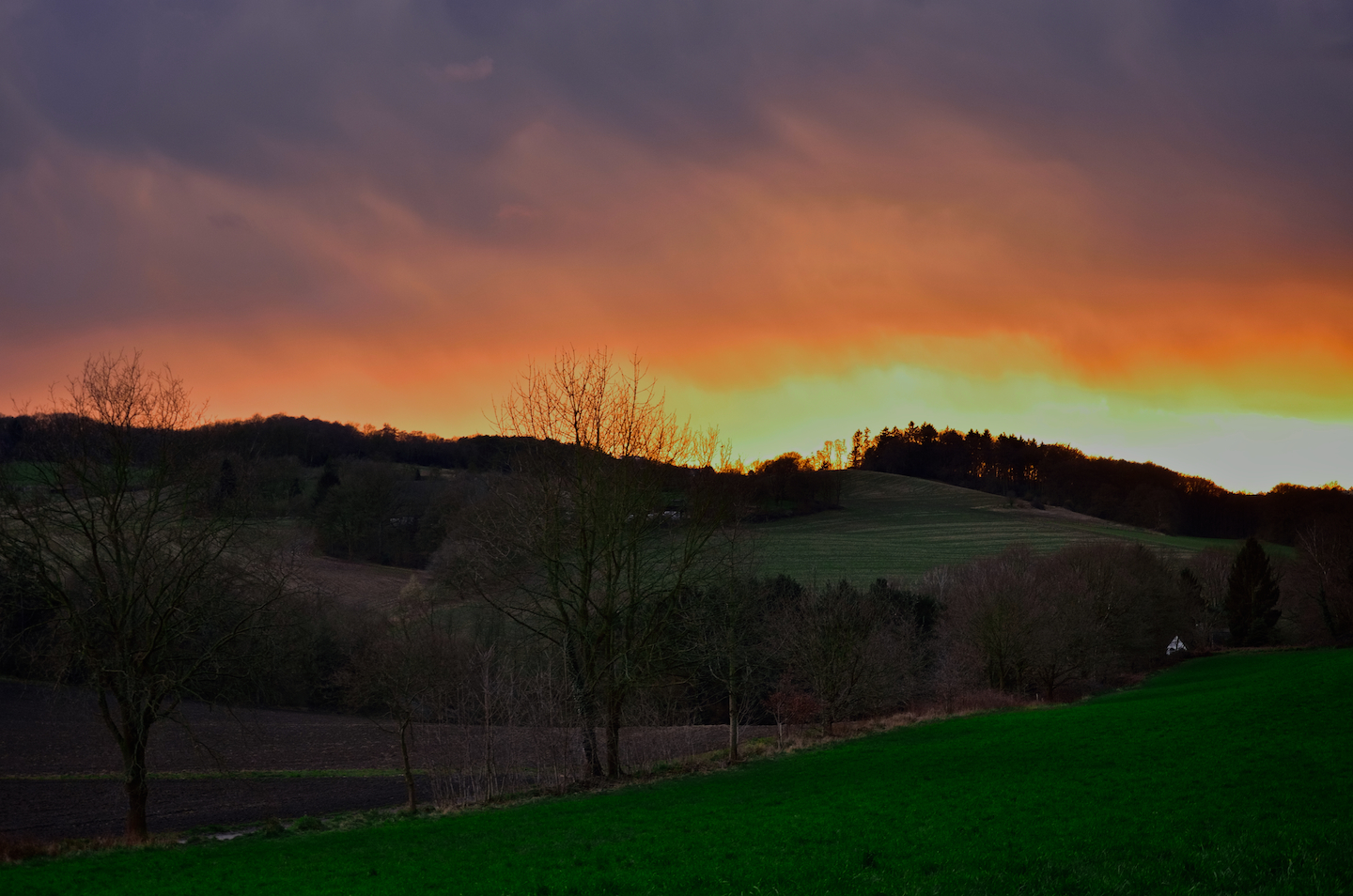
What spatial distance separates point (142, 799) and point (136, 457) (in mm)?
9233

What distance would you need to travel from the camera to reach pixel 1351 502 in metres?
94.8

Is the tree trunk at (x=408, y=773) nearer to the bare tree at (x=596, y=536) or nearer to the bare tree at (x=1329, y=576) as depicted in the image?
the bare tree at (x=596, y=536)

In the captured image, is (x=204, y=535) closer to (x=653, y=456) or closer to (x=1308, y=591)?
(x=653, y=456)

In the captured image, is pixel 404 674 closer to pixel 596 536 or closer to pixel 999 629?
pixel 596 536

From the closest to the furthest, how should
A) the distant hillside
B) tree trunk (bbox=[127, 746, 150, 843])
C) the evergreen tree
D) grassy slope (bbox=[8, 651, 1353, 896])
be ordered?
grassy slope (bbox=[8, 651, 1353, 896]), tree trunk (bbox=[127, 746, 150, 843]), the evergreen tree, the distant hillside

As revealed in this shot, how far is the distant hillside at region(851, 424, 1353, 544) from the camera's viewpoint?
4348 inches

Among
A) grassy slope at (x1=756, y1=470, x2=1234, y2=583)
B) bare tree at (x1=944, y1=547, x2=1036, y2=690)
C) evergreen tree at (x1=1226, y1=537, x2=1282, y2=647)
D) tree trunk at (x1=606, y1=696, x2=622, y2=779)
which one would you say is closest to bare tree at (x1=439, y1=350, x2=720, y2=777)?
tree trunk at (x1=606, y1=696, x2=622, y2=779)

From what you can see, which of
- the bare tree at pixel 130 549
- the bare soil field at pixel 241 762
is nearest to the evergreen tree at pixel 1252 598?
the bare soil field at pixel 241 762

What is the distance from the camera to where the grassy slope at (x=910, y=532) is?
293ft

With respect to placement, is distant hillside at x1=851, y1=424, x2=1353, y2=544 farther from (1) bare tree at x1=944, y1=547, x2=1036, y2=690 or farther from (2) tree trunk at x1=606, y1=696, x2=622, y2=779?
(2) tree trunk at x1=606, y1=696, x2=622, y2=779

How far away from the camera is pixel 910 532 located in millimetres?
109375

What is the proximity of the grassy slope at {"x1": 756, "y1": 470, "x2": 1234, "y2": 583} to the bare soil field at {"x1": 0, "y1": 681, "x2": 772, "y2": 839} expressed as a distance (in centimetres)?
3637

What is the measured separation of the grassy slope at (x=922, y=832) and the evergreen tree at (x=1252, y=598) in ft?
190

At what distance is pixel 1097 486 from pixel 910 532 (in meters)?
36.9
